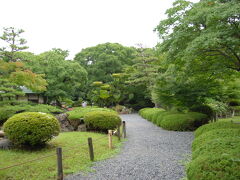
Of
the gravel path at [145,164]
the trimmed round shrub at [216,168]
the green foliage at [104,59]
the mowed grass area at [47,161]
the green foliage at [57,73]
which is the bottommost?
the gravel path at [145,164]

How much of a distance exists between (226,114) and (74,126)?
14.1 metres

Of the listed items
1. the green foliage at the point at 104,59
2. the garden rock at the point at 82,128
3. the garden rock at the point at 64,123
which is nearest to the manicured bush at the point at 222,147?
the garden rock at the point at 82,128

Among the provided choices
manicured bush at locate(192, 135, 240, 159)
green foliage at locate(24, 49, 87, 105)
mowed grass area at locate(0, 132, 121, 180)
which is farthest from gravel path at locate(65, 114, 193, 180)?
green foliage at locate(24, 49, 87, 105)

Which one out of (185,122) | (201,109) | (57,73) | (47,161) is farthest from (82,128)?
(201,109)

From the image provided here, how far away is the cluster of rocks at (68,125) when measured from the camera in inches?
427

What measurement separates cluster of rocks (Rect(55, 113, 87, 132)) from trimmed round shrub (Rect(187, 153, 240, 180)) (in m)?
8.52

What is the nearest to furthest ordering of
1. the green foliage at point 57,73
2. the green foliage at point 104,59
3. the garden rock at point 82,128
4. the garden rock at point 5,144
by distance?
the garden rock at point 5,144 < the garden rock at point 82,128 < the green foliage at point 57,73 < the green foliage at point 104,59

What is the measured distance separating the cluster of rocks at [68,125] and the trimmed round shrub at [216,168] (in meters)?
8.52

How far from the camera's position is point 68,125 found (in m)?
11.1

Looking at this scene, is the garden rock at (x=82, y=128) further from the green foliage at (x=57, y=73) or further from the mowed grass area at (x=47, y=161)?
the green foliage at (x=57, y=73)

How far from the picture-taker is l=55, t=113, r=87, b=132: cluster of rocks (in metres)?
10.9

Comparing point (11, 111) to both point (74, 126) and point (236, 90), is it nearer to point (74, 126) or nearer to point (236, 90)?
point (74, 126)

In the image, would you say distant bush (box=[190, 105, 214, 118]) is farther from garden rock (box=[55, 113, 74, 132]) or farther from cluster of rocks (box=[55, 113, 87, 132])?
garden rock (box=[55, 113, 74, 132])

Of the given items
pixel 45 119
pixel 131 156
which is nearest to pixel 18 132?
pixel 45 119
